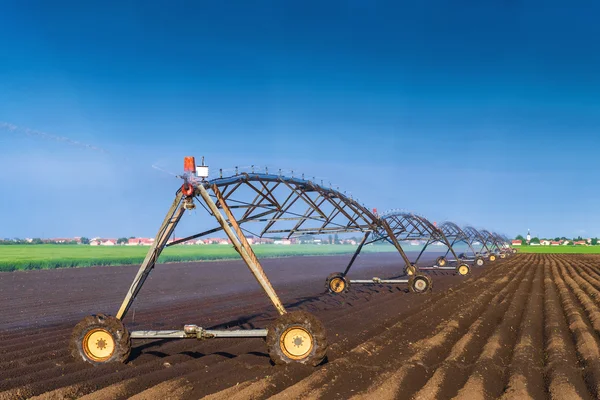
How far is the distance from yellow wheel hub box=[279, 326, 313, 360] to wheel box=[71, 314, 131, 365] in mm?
3045

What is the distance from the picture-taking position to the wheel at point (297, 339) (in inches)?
324

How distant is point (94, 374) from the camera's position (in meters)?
7.84

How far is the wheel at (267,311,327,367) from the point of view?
8.23 m

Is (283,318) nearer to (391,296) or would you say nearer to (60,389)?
(60,389)

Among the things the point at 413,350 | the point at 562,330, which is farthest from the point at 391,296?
the point at 413,350

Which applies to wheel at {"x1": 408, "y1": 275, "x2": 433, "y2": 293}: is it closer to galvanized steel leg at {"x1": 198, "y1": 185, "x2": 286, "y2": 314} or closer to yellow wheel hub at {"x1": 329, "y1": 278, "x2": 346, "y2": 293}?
yellow wheel hub at {"x1": 329, "y1": 278, "x2": 346, "y2": 293}

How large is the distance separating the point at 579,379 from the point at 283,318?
527 cm

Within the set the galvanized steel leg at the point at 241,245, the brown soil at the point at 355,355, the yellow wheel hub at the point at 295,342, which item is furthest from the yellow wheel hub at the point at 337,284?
the yellow wheel hub at the point at 295,342

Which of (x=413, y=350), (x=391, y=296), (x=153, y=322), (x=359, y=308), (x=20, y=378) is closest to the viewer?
(x=20, y=378)

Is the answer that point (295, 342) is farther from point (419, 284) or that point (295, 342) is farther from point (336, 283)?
point (419, 284)

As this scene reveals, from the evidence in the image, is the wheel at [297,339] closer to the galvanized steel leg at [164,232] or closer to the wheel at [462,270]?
the galvanized steel leg at [164,232]

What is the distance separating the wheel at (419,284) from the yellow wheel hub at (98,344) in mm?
15382

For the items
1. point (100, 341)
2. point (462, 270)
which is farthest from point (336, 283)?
point (462, 270)

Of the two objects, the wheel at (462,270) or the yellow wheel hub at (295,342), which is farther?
the wheel at (462,270)
